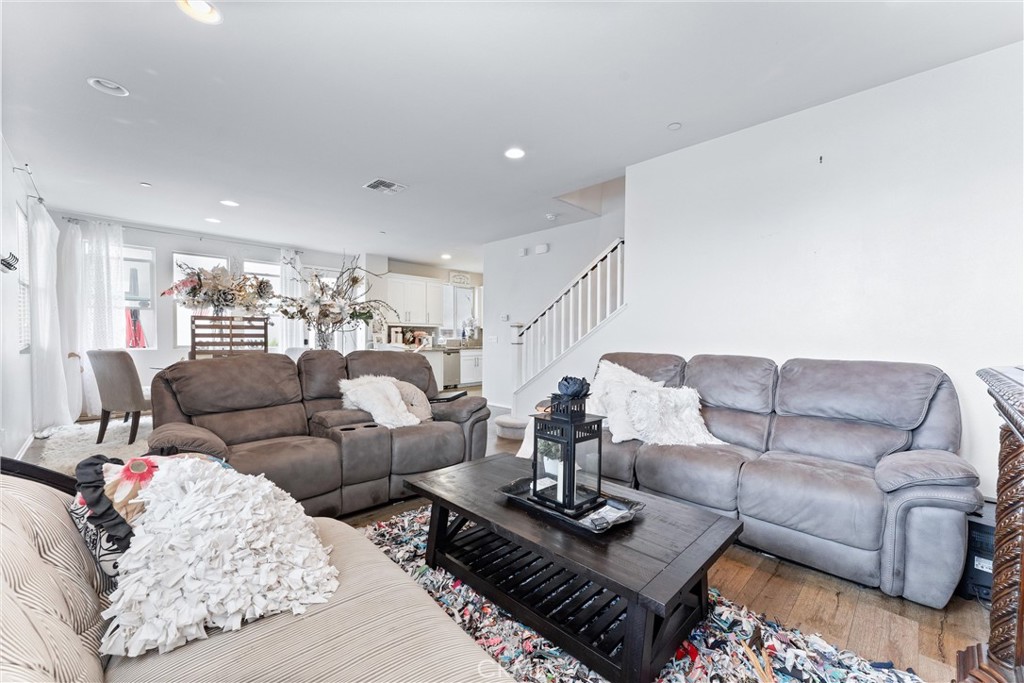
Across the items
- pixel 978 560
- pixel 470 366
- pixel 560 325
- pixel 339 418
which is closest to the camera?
pixel 978 560

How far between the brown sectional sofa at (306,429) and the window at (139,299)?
4.56 meters

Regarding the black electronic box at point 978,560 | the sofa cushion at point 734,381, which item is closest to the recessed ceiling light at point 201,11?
the sofa cushion at point 734,381

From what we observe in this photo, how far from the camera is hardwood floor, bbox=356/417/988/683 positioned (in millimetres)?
1468

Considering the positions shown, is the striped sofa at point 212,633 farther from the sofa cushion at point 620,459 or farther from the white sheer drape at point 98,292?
the white sheer drape at point 98,292

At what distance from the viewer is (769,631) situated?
5.15 feet

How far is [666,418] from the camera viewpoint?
2641mm

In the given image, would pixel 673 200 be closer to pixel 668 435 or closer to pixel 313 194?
pixel 668 435

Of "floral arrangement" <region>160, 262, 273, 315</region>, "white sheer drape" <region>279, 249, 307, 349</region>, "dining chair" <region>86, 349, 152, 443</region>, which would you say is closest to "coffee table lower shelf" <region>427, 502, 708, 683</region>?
"floral arrangement" <region>160, 262, 273, 315</region>

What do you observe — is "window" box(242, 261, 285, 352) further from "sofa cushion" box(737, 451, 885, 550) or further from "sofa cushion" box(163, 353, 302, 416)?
"sofa cushion" box(737, 451, 885, 550)

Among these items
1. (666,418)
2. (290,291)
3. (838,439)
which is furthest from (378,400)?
(290,291)

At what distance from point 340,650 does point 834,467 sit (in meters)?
2.38

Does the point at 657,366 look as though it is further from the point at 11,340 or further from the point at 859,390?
the point at 11,340

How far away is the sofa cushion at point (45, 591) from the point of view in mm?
582

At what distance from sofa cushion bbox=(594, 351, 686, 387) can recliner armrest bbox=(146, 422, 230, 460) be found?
7.93 feet
